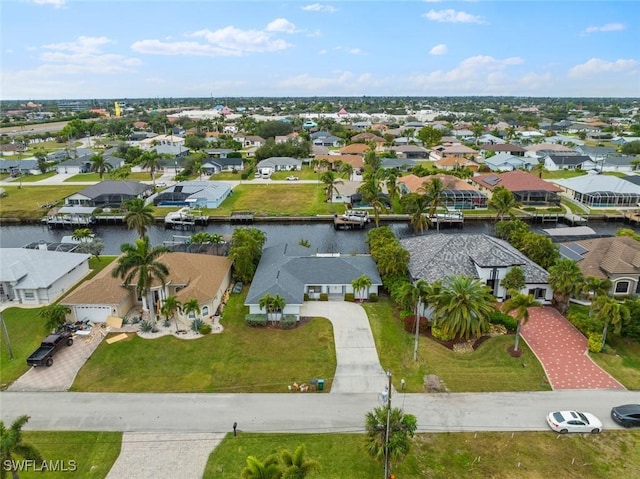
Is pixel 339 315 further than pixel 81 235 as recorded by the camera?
No

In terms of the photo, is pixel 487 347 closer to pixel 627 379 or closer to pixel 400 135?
pixel 627 379

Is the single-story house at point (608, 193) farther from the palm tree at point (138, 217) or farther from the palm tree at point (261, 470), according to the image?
the palm tree at point (261, 470)

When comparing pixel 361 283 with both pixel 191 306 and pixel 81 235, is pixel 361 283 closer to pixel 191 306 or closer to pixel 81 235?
pixel 191 306

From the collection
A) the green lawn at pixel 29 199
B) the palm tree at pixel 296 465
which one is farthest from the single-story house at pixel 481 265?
the green lawn at pixel 29 199

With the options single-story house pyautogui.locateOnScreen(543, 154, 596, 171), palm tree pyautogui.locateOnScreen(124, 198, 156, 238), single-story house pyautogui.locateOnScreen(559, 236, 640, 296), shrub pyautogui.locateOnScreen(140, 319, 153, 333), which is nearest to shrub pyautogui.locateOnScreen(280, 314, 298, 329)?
shrub pyautogui.locateOnScreen(140, 319, 153, 333)

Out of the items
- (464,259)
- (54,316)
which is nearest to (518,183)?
(464,259)
